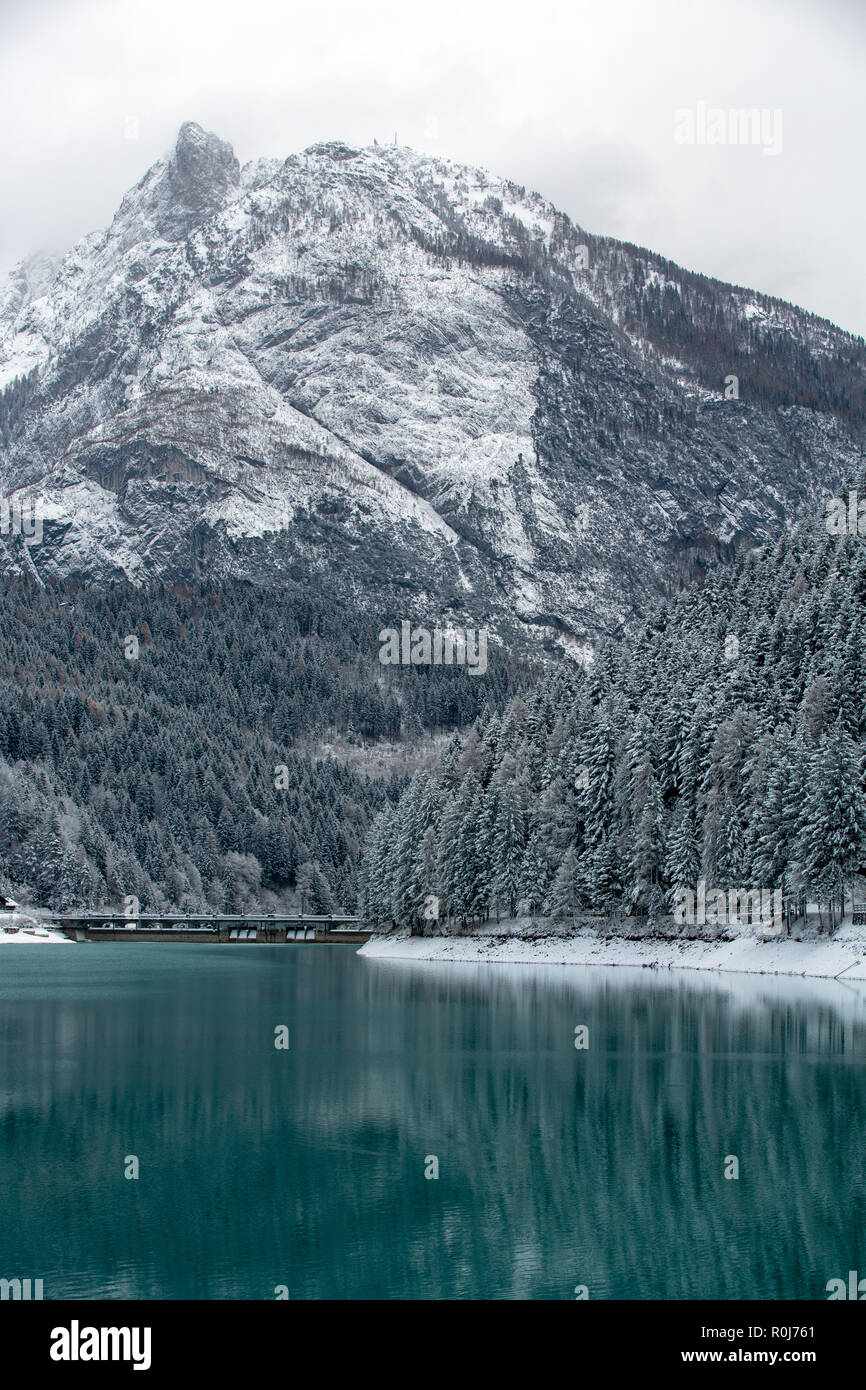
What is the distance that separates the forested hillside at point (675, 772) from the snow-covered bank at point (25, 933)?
63878 millimetres

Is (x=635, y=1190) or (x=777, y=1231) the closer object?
(x=777, y=1231)

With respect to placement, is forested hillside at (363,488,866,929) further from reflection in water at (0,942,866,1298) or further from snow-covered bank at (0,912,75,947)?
snow-covered bank at (0,912,75,947)

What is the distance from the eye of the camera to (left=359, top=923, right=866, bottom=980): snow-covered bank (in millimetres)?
87750

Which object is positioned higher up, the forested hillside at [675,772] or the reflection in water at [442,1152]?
the forested hillside at [675,772]

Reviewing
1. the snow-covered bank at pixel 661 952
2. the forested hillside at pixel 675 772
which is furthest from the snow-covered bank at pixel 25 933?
the snow-covered bank at pixel 661 952

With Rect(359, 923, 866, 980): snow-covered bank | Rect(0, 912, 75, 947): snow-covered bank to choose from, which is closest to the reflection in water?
Rect(359, 923, 866, 980): snow-covered bank

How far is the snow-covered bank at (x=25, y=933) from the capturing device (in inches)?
7333

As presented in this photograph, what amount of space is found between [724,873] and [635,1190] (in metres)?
66.8

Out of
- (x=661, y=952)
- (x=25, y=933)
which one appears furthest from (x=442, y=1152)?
(x=25, y=933)

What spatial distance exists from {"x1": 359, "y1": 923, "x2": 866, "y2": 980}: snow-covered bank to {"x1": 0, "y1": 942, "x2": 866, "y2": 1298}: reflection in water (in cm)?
1464

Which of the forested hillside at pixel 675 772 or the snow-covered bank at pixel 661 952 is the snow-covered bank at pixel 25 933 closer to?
the forested hillside at pixel 675 772

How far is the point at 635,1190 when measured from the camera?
34.9 m
